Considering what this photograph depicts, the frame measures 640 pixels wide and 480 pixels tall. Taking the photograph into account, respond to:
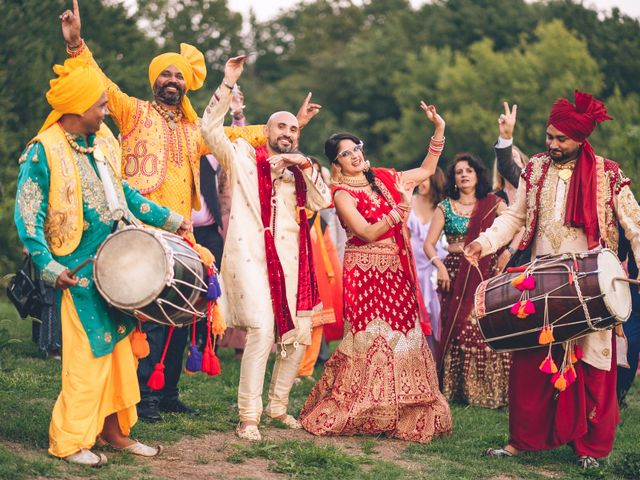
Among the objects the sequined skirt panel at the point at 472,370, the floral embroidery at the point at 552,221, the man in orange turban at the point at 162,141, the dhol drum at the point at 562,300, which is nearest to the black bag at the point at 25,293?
the man in orange turban at the point at 162,141

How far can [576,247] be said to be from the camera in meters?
6.47

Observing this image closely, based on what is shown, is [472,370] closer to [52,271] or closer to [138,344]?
[138,344]

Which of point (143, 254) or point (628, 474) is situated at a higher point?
point (143, 254)

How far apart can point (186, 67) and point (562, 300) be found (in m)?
3.01

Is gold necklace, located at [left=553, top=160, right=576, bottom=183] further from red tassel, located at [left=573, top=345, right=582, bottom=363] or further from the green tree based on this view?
the green tree

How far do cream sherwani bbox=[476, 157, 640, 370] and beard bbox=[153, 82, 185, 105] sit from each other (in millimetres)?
2278

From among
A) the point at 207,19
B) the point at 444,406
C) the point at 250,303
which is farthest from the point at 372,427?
the point at 207,19

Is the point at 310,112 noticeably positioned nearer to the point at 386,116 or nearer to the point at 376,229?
the point at 376,229

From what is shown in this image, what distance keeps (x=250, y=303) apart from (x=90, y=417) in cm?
147

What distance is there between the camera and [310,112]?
7.45 m

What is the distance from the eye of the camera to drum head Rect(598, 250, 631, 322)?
5965mm

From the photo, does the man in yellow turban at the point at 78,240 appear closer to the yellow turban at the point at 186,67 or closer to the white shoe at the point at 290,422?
the yellow turban at the point at 186,67

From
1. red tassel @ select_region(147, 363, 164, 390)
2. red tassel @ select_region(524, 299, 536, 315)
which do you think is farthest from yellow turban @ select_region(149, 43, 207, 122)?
red tassel @ select_region(524, 299, 536, 315)

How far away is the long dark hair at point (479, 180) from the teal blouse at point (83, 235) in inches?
158
